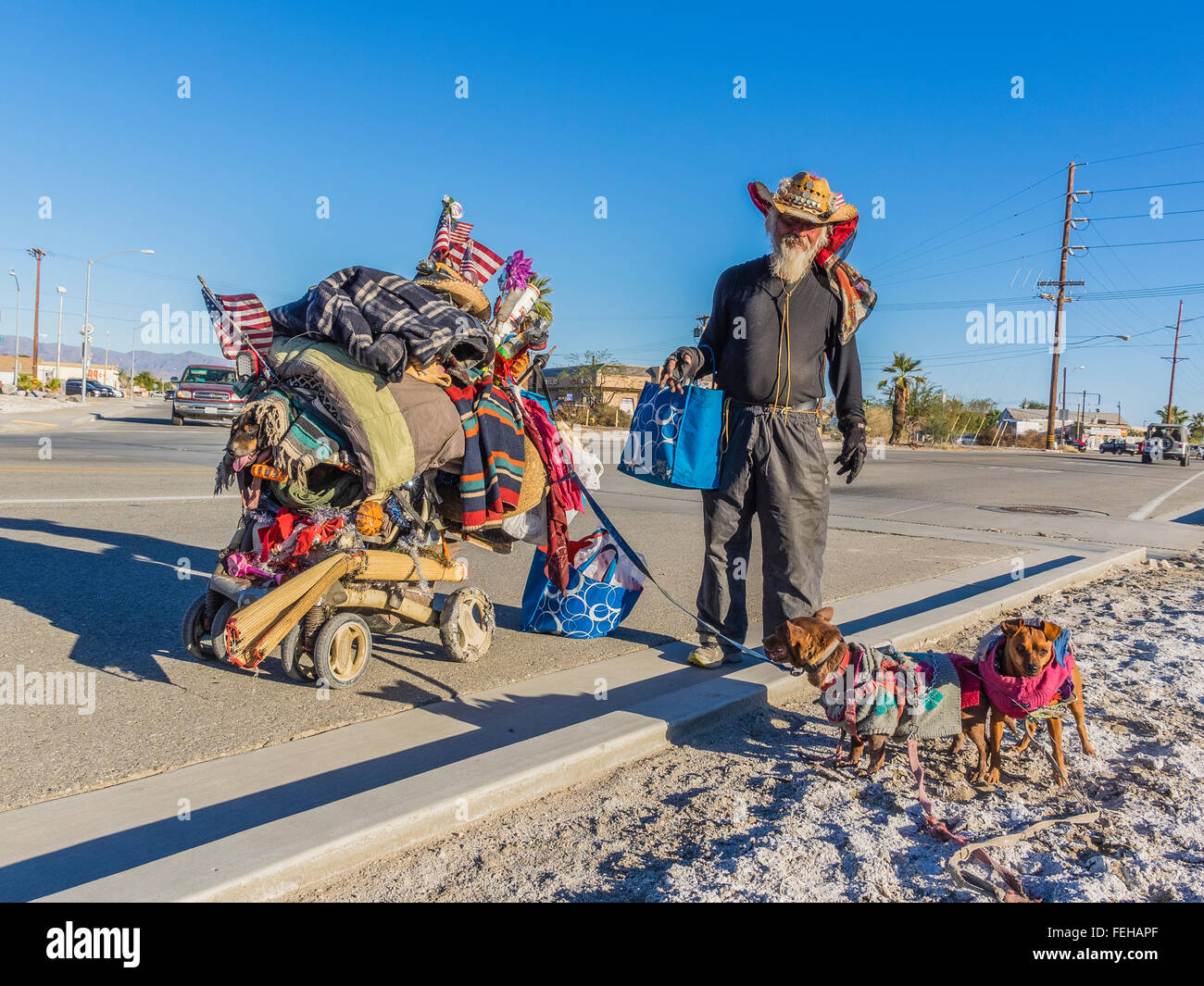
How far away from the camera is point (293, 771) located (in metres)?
3.14

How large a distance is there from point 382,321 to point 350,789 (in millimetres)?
1764

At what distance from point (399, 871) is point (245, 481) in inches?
75.4

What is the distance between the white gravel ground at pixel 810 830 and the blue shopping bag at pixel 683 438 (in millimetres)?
1209

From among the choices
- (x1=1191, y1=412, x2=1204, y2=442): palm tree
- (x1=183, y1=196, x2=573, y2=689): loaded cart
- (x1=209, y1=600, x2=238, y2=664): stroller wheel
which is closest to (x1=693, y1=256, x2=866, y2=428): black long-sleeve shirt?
(x1=183, y1=196, x2=573, y2=689): loaded cart

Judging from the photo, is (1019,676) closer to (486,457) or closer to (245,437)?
(486,457)

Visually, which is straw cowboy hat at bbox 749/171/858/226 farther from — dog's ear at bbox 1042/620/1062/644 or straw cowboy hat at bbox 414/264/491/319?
dog's ear at bbox 1042/620/1062/644

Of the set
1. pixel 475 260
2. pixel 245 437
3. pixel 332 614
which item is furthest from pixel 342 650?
pixel 475 260

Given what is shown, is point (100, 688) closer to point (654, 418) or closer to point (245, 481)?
point (245, 481)

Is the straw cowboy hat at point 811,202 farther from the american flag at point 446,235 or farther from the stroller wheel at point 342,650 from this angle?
the stroller wheel at point 342,650

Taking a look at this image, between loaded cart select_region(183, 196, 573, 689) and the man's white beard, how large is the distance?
118cm

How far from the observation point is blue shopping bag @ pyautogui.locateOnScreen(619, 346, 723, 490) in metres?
4.45

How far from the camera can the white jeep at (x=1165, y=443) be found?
156ft

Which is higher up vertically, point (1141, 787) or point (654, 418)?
point (654, 418)

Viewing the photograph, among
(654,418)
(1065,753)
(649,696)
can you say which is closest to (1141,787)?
(1065,753)
